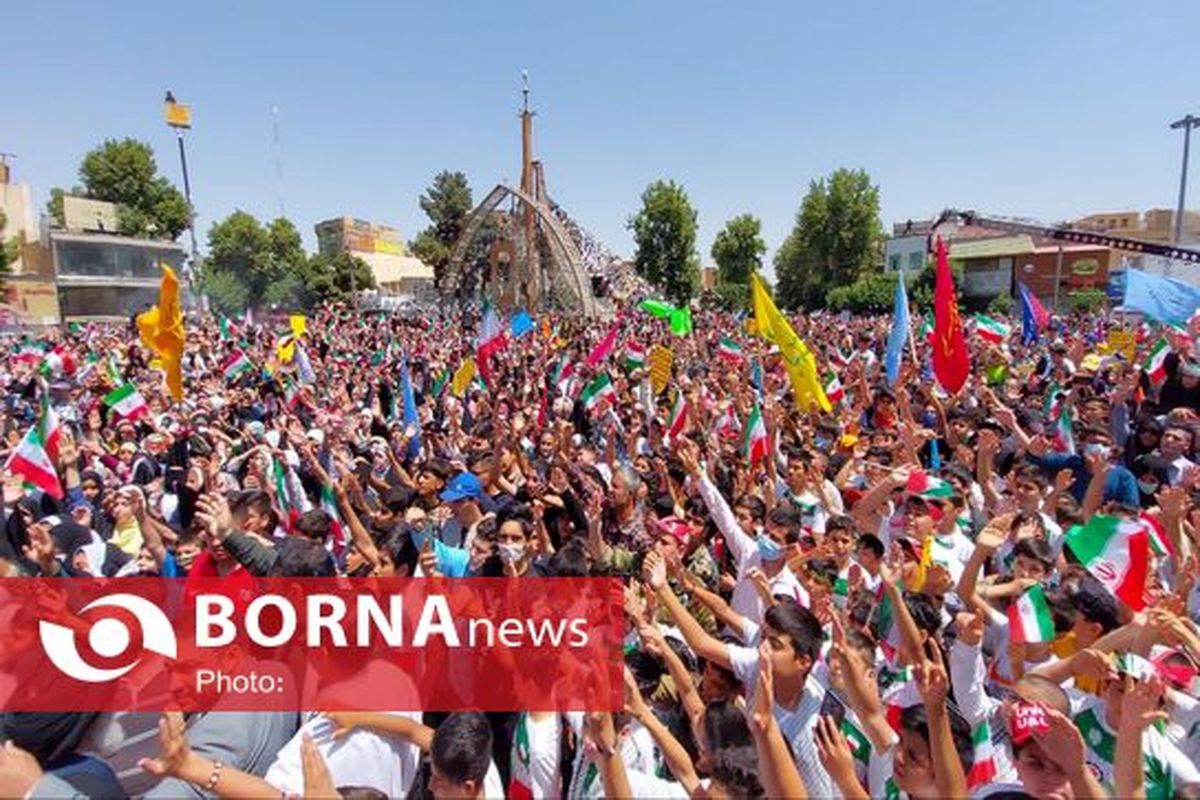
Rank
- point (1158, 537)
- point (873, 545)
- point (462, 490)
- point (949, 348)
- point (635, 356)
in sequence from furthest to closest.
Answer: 1. point (635, 356)
2. point (949, 348)
3. point (462, 490)
4. point (1158, 537)
5. point (873, 545)

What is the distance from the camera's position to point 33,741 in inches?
95.5

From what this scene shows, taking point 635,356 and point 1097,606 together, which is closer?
point 1097,606

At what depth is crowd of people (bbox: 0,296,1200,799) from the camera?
229cm

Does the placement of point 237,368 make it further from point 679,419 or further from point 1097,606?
point 1097,606

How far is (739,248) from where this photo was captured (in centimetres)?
6378

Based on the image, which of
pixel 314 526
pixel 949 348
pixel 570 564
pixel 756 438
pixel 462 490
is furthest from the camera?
pixel 949 348

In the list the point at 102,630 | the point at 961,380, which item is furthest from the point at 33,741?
the point at 961,380

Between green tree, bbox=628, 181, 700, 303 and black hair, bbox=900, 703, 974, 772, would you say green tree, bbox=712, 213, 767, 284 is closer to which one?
green tree, bbox=628, 181, 700, 303

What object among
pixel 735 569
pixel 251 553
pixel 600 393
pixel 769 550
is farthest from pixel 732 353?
pixel 251 553

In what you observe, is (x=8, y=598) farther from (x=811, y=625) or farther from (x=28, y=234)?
(x=28, y=234)

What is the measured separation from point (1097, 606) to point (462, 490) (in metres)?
3.64

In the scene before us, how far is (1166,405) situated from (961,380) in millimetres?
1980

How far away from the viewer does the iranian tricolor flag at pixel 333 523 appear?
5.03 meters

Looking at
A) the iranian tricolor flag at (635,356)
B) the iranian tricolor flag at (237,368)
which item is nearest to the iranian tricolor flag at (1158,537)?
the iranian tricolor flag at (635,356)
